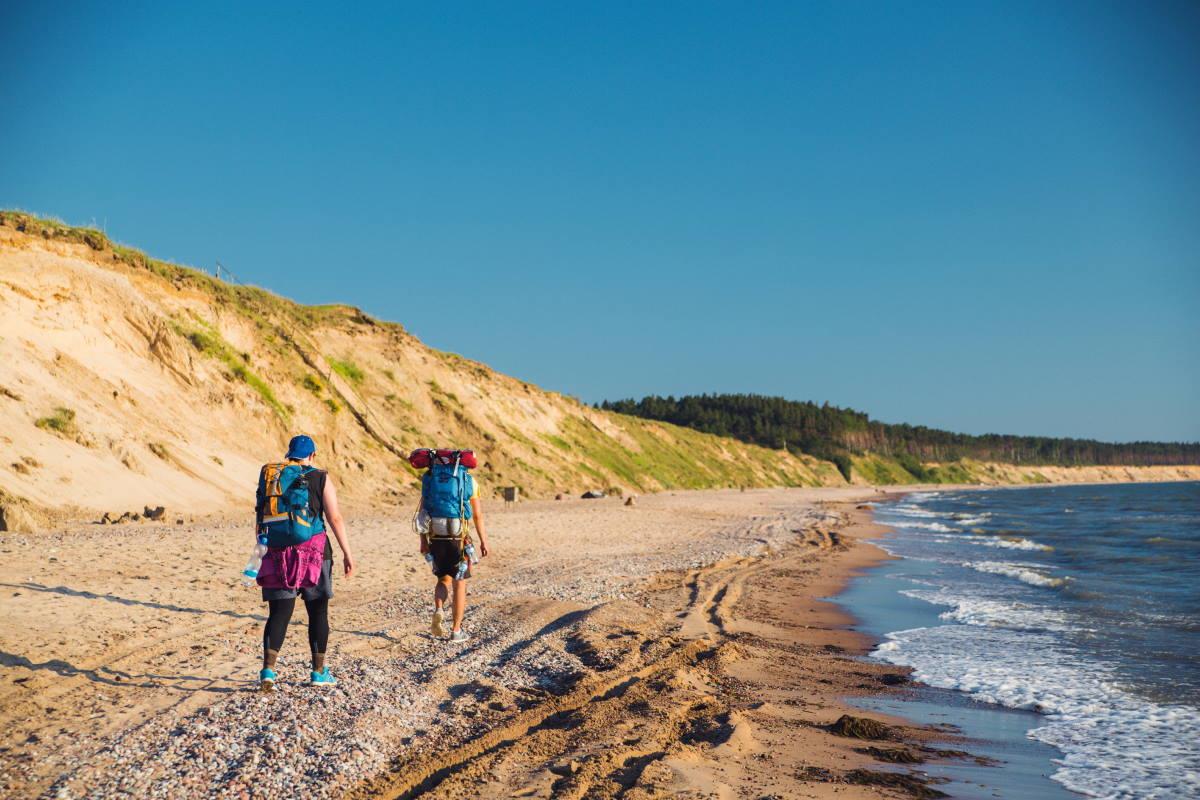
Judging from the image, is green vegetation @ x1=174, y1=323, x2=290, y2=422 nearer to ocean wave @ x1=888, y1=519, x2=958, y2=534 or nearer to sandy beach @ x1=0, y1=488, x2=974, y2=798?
sandy beach @ x1=0, y1=488, x2=974, y2=798

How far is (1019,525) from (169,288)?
125 feet

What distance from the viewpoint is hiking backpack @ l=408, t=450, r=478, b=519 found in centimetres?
845

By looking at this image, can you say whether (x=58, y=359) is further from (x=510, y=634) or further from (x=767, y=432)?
(x=767, y=432)

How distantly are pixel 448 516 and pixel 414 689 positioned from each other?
2.08 meters

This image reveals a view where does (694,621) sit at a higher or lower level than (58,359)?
lower

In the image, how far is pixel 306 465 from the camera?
6.74m

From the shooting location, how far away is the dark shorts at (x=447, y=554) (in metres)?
8.55

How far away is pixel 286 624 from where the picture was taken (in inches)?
257

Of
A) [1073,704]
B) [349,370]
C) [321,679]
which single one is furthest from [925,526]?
[321,679]

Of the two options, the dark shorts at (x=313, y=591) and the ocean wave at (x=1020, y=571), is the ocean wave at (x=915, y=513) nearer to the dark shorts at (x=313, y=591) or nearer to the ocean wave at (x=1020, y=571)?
the ocean wave at (x=1020, y=571)

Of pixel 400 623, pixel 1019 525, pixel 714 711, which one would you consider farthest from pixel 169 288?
pixel 1019 525

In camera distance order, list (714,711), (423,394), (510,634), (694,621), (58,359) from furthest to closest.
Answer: (423,394) → (58,359) → (694,621) → (510,634) → (714,711)

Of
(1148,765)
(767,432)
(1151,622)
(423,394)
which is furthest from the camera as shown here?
(767,432)

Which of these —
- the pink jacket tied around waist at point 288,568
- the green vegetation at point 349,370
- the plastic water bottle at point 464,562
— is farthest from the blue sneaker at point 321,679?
the green vegetation at point 349,370
